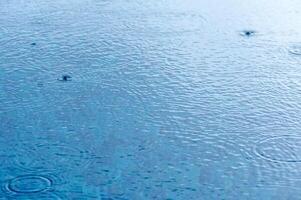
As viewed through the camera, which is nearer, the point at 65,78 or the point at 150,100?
the point at 150,100

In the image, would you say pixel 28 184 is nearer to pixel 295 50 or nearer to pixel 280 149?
pixel 280 149

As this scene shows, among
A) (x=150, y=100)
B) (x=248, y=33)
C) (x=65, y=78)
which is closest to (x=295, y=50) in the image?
(x=248, y=33)

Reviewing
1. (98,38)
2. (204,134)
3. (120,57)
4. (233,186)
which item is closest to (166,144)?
(204,134)

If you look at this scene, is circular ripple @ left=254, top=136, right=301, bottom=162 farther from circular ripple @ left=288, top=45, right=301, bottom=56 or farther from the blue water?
circular ripple @ left=288, top=45, right=301, bottom=56

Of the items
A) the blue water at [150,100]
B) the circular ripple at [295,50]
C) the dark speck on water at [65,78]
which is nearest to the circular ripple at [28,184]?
the blue water at [150,100]

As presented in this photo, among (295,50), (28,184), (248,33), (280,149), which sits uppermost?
(248,33)

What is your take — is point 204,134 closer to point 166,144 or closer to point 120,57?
point 166,144

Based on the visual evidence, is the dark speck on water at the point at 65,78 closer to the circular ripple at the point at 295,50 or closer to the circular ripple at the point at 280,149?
the circular ripple at the point at 280,149

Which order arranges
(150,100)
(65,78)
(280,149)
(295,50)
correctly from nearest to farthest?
(280,149) → (150,100) → (65,78) → (295,50)
